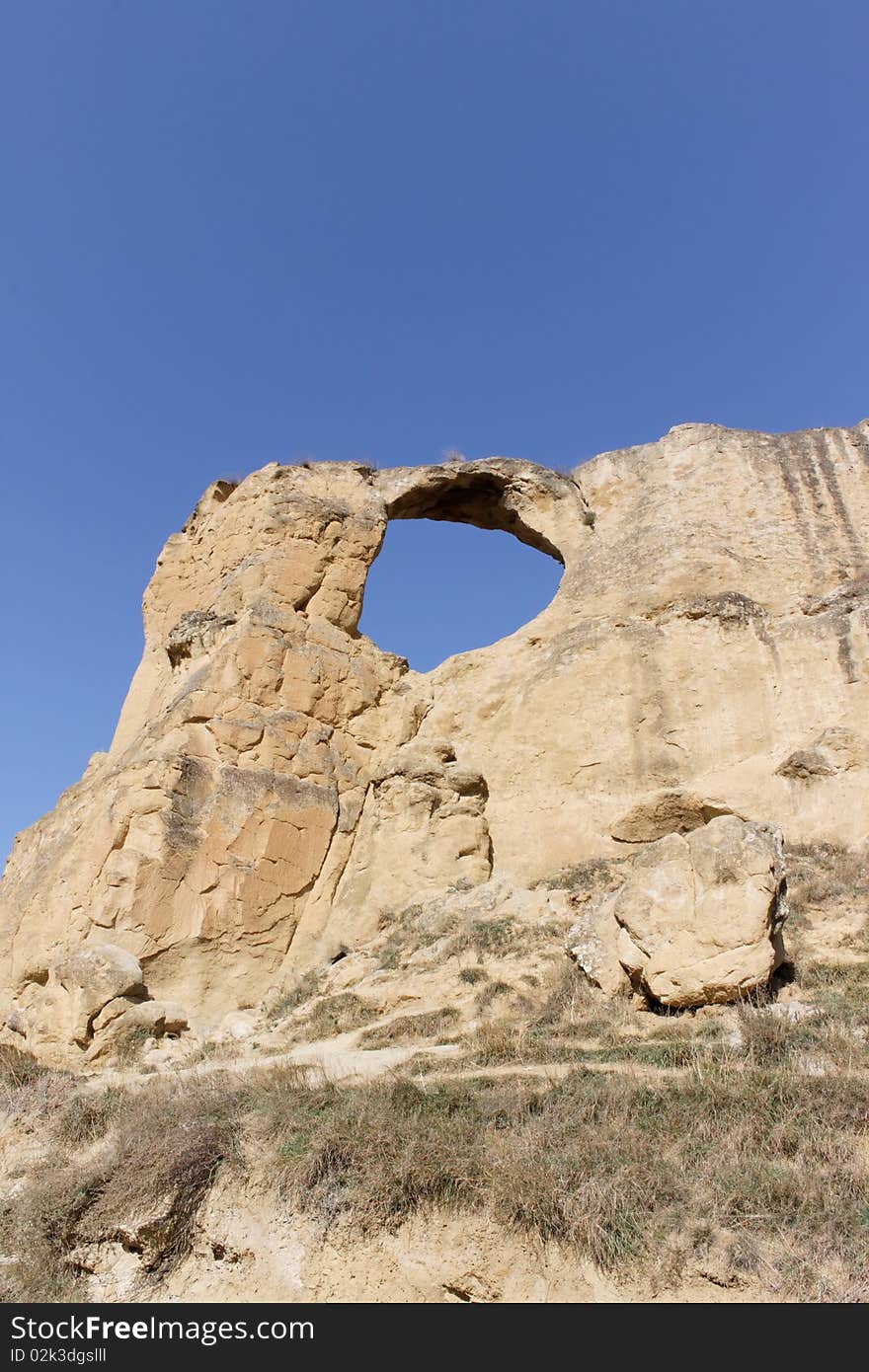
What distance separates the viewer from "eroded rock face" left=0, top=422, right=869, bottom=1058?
1158 cm

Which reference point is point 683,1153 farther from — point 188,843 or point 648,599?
point 648,599

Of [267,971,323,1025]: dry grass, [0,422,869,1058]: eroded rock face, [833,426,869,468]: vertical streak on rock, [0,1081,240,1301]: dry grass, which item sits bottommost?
[0,1081,240,1301]: dry grass

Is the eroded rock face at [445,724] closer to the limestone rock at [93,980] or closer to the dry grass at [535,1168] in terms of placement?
the limestone rock at [93,980]

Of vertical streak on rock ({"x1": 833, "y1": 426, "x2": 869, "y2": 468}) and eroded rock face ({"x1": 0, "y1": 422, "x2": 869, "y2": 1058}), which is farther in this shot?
vertical streak on rock ({"x1": 833, "y1": 426, "x2": 869, "y2": 468})

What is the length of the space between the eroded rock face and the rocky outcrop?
254 cm

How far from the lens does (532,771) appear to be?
44.3 ft

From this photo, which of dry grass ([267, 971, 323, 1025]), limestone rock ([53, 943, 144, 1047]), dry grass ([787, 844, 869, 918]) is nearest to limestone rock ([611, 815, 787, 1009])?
dry grass ([787, 844, 869, 918])

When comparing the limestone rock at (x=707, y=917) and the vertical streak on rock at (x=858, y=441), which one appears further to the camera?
the vertical streak on rock at (x=858, y=441)

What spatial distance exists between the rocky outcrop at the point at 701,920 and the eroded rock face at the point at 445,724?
254cm

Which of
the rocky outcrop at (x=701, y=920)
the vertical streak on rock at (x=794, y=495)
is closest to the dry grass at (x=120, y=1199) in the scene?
the rocky outcrop at (x=701, y=920)

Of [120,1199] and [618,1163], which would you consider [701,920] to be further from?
[120,1199]

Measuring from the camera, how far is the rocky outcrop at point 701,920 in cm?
697

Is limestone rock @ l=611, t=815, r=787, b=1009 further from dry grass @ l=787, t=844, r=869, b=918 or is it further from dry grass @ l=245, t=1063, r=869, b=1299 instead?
dry grass @ l=787, t=844, r=869, b=918

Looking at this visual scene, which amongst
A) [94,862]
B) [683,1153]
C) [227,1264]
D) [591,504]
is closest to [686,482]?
[591,504]
